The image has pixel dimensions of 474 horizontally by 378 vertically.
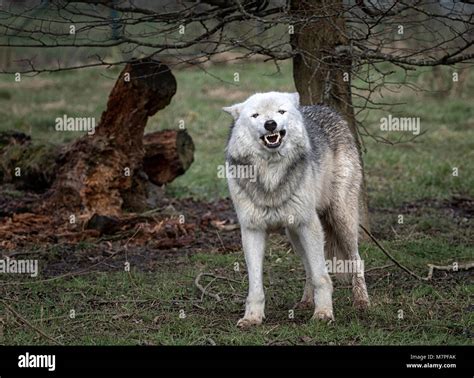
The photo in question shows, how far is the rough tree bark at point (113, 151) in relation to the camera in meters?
9.87

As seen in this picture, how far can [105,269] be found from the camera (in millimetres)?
8297

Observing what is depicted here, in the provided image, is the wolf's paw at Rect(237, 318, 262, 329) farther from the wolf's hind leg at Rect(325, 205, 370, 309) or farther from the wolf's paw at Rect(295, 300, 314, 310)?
the wolf's hind leg at Rect(325, 205, 370, 309)

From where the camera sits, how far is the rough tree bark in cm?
987

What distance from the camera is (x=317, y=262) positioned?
21.6 feet

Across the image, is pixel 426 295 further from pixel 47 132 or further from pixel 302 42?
pixel 47 132

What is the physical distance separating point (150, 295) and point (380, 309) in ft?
6.10

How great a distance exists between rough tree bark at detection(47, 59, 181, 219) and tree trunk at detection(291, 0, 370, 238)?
1.66m

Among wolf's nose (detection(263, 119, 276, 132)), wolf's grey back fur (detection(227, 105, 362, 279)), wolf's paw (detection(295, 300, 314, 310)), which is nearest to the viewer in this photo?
wolf's nose (detection(263, 119, 276, 132))

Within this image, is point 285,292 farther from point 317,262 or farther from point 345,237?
point 317,262

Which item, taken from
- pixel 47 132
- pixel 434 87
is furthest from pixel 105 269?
pixel 434 87

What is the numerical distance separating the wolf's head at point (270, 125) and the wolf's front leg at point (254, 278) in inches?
24.9

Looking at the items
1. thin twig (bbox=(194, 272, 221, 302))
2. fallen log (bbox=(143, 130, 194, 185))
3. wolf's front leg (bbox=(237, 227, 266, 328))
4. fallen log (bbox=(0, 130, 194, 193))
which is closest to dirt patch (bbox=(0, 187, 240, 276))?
fallen log (bbox=(0, 130, 194, 193))

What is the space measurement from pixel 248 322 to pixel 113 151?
165 inches

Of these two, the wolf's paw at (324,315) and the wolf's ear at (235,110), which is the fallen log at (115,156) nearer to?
the wolf's ear at (235,110)
